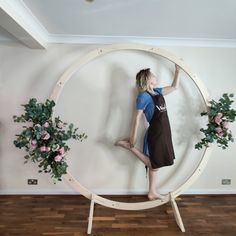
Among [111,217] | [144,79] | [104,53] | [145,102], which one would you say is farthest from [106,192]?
[104,53]

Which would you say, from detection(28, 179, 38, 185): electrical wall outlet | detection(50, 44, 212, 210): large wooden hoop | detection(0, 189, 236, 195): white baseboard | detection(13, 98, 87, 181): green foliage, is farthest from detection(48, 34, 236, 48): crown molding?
detection(0, 189, 236, 195): white baseboard

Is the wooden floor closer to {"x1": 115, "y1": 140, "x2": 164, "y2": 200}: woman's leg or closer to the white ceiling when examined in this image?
{"x1": 115, "y1": 140, "x2": 164, "y2": 200}: woman's leg

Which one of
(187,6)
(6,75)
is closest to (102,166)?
(6,75)

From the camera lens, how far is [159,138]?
2.33 meters

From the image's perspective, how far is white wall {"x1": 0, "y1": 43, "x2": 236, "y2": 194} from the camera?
268 cm

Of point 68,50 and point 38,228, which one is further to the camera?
point 68,50

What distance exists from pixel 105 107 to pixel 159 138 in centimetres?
78

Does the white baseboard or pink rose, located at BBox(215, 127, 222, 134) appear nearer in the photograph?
pink rose, located at BBox(215, 127, 222, 134)

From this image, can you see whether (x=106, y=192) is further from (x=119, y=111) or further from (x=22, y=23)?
(x=22, y=23)

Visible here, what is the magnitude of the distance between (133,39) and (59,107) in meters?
1.18

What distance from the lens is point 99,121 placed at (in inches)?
108

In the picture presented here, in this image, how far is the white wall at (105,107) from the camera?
105 inches

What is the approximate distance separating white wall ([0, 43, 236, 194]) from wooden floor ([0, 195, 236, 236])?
19 centimetres

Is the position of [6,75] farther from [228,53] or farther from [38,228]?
[228,53]
